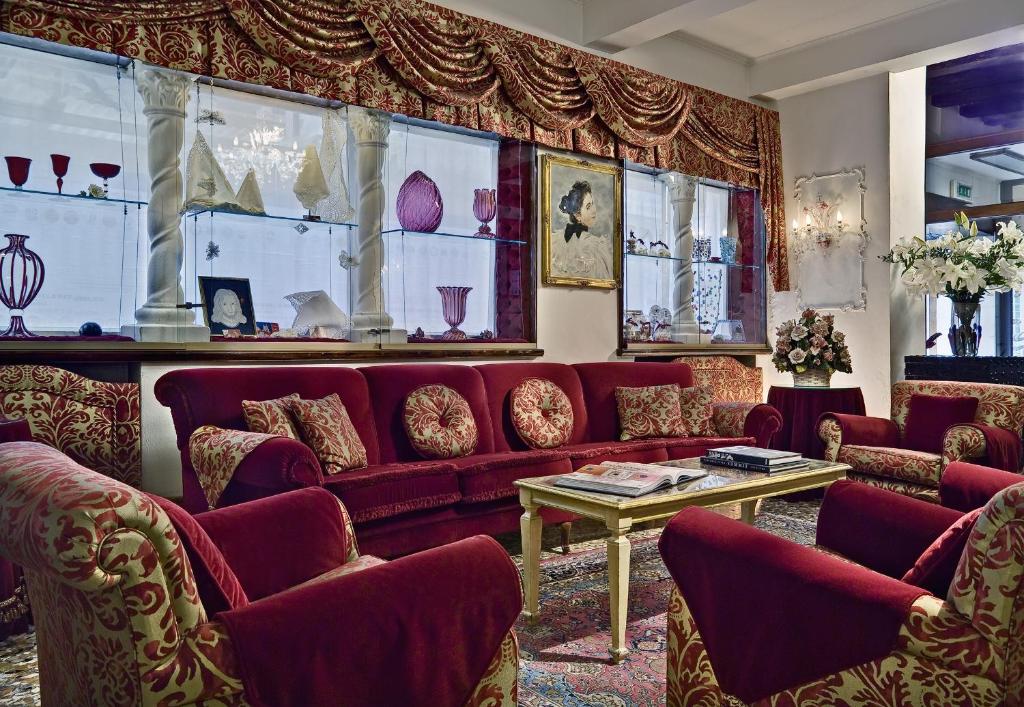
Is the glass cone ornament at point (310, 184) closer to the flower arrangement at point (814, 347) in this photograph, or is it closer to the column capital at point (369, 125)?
the column capital at point (369, 125)

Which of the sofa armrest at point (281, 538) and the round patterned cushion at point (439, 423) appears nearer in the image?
the sofa armrest at point (281, 538)

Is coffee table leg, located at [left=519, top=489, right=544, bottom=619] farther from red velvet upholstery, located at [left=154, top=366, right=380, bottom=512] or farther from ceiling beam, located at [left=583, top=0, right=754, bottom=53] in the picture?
ceiling beam, located at [left=583, top=0, right=754, bottom=53]

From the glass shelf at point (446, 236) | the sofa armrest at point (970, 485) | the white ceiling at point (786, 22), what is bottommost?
the sofa armrest at point (970, 485)

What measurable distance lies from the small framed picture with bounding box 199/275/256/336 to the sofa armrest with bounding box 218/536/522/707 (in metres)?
2.69

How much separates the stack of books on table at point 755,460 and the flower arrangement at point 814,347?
206cm

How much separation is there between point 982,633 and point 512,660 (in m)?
0.87

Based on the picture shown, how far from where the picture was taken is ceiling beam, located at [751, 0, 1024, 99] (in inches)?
201

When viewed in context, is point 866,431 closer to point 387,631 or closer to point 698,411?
point 698,411

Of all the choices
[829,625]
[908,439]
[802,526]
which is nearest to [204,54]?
[829,625]

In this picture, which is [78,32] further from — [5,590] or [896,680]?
[896,680]

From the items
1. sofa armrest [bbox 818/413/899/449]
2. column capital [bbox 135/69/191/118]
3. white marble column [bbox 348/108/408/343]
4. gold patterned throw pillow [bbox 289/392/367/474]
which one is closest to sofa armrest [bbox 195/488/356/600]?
gold patterned throw pillow [bbox 289/392/367/474]

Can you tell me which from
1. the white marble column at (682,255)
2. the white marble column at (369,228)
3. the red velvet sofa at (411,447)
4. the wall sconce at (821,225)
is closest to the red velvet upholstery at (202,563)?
the red velvet sofa at (411,447)

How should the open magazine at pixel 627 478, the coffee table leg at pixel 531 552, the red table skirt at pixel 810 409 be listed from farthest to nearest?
the red table skirt at pixel 810 409
the coffee table leg at pixel 531 552
the open magazine at pixel 627 478

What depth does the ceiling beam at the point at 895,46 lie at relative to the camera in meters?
5.12
